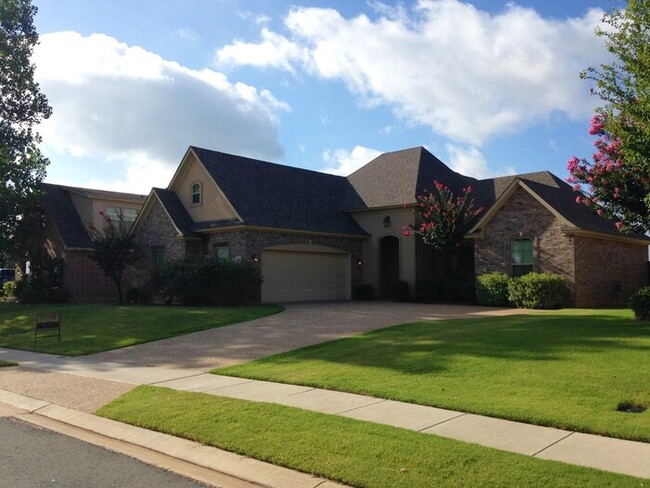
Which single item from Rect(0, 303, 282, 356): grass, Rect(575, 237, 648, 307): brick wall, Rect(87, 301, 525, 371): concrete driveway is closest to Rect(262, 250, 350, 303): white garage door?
Rect(0, 303, 282, 356): grass

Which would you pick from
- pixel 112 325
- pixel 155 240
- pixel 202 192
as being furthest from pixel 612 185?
pixel 155 240

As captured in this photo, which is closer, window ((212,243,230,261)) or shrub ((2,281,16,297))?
window ((212,243,230,261))

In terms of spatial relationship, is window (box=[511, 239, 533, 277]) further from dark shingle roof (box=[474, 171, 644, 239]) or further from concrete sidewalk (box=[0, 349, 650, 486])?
concrete sidewalk (box=[0, 349, 650, 486])

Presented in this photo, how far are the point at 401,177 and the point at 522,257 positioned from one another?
29.9ft

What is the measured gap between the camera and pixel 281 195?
96.0ft

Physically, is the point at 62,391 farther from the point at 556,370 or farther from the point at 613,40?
the point at 613,40

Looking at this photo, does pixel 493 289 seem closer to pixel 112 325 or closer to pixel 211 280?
pixel 211 280

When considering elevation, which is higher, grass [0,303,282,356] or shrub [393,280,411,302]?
shrub [393,280,411,302]

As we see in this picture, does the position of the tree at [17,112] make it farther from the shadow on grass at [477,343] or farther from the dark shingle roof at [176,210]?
the shadow on grass at [477,343]

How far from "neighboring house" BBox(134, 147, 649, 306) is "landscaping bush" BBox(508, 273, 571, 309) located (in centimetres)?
66

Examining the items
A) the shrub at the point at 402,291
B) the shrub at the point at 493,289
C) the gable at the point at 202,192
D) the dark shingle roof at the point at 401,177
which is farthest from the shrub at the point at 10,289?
the shrub at the point at 493,289

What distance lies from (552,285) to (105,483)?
1882 cm

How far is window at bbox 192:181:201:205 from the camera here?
93.6ft

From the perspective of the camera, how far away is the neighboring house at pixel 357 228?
23219mm
